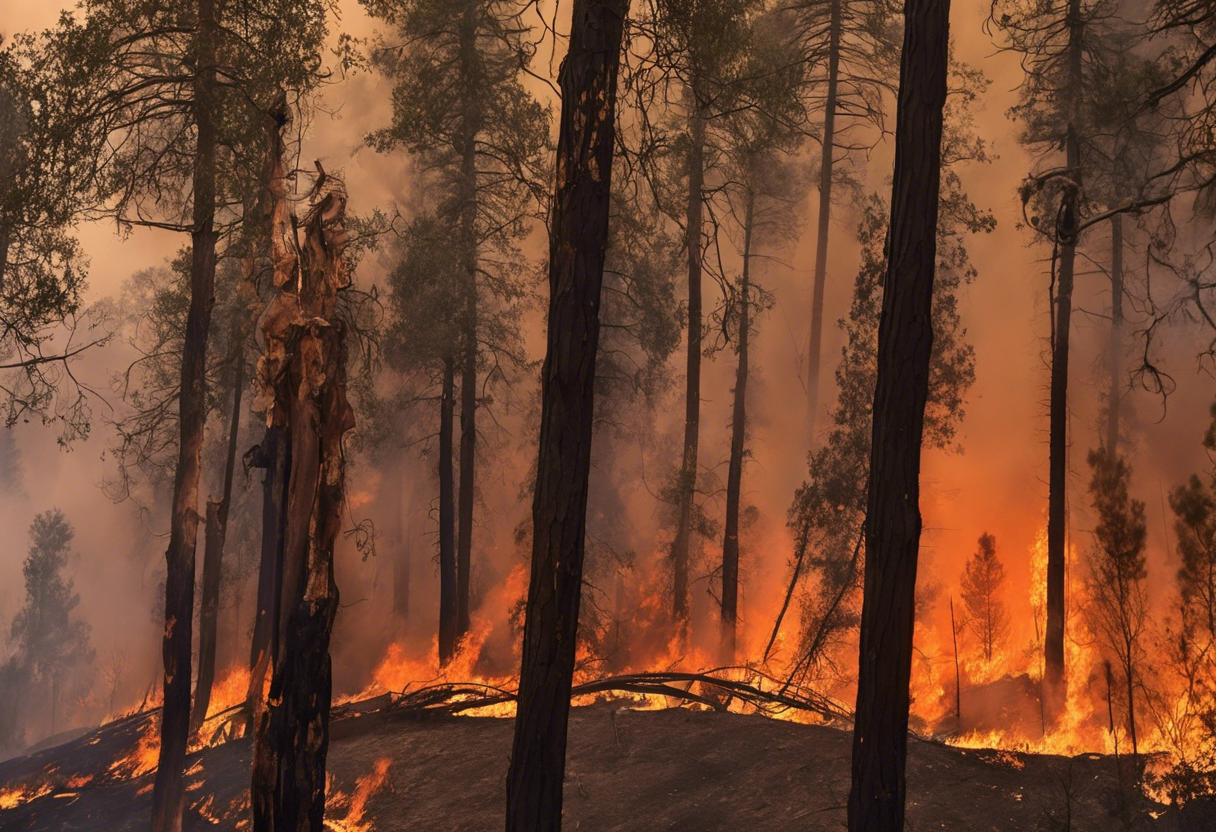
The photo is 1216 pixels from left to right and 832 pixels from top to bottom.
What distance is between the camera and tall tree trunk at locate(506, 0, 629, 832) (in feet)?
21.5

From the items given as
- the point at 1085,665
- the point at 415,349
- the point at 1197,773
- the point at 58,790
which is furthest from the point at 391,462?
the point at 1197,773

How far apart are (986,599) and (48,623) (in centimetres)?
3503

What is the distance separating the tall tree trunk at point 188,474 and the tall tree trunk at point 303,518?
5019 mm

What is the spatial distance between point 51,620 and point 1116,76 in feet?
130

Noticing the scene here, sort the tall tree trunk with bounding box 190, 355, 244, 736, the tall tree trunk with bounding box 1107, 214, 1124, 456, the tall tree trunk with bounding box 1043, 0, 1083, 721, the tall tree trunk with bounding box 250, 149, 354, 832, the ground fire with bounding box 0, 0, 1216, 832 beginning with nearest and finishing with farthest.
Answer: the tall tree trunk with bounding box 250, 149, 354, 832, the ground fire with bounding box 0, 0, 1216, 832, the tall tree trunk with bounding box 1043, 0, 1083, 721, the tall tree trunk with bounding box 190, 355, 244, 736, the tall tree trunk with bounding box 1107, 214, 1124, 456

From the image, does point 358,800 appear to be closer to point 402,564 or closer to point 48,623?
point 402,564

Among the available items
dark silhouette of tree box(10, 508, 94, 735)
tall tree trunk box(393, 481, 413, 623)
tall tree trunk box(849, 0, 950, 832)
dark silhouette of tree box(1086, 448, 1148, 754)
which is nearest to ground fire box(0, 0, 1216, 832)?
tall tree trunk box(849, 0, 950, 832)

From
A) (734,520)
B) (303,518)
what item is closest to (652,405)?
(734,520)

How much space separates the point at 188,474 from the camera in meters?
11.9

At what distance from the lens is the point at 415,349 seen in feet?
60.5

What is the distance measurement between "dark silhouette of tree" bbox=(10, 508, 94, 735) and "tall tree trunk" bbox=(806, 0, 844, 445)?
93.9ft

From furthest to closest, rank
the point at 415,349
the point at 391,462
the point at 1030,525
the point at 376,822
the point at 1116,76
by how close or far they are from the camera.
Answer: the point at 391,462 < the point at 1030,525 < the point at 415,349 < the point at 1116,76 < the point at 376,822

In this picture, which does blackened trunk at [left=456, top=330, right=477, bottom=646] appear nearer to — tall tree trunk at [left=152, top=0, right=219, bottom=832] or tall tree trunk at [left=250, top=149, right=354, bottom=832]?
tall tree trunk at [left=152, top=0, right=219, bottom=832]

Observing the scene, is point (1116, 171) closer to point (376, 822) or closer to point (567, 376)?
point (567, 376)
